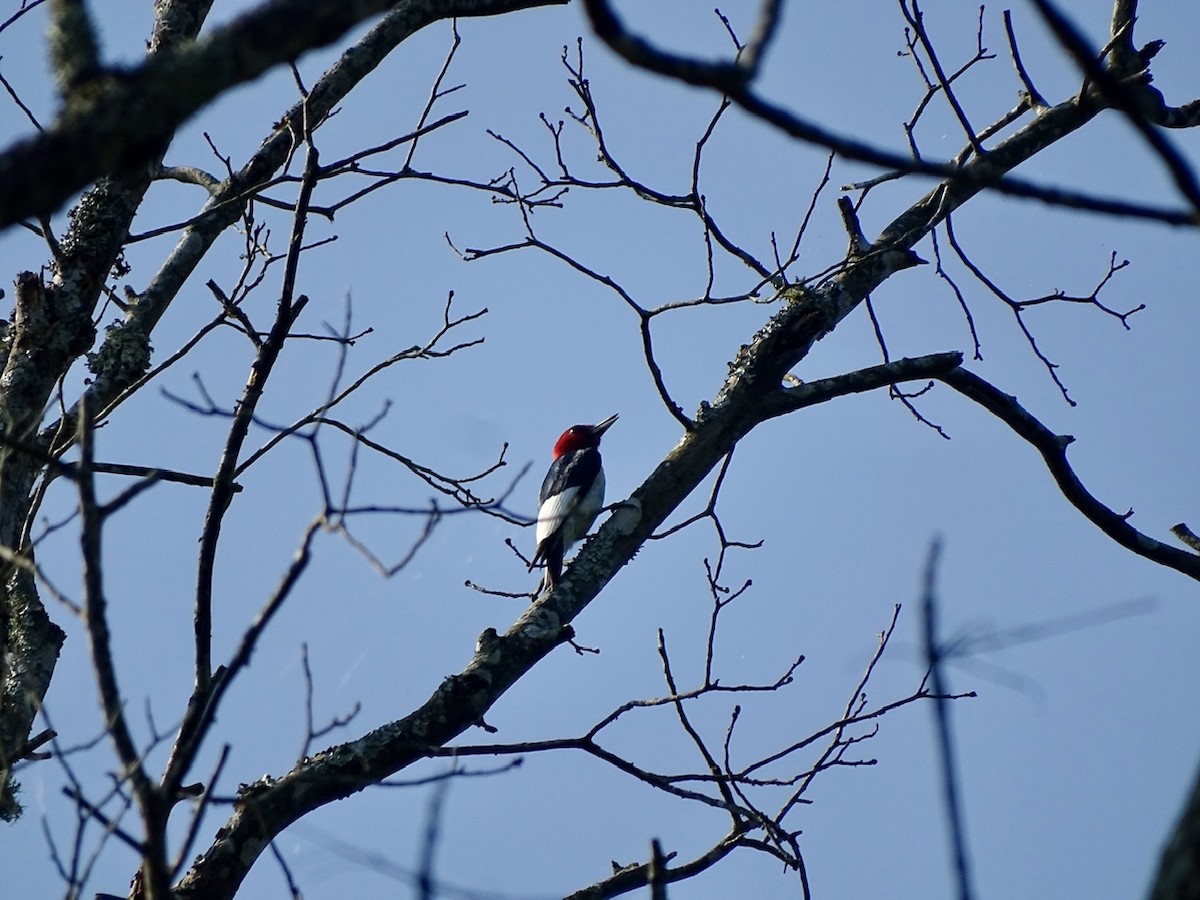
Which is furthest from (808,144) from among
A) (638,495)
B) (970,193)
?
(970,193)

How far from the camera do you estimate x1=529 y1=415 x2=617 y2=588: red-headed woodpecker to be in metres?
5.99

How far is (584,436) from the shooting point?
8008 mm

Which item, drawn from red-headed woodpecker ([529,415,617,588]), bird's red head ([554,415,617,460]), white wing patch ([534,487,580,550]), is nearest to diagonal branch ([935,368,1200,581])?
red-headed woodpecker ([529,415,617,588])

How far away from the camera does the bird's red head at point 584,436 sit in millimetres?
7984

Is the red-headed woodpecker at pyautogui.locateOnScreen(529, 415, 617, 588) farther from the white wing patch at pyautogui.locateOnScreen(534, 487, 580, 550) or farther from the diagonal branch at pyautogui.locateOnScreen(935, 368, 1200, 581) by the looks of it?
the diagonal branch at pyautogui.locateOnScreen(935, 368, 1200, 581)

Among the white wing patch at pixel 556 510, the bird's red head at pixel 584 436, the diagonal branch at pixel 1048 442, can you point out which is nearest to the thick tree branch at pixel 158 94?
the diagonal branch at pixel 1048 442

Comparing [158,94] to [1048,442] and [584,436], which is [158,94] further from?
[584,436]

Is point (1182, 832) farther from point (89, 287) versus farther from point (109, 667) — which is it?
point (89, 287)

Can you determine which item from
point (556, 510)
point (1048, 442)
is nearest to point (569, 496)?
point (556, 510)

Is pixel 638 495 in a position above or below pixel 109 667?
above

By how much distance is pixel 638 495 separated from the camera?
3.74m

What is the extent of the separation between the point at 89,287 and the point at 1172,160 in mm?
2937

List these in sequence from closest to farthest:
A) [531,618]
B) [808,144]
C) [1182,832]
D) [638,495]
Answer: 1. [1182,832]
2. [808,144]
3. [531,618]
4. [638,495]

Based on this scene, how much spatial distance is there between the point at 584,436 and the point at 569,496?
1519 mm
